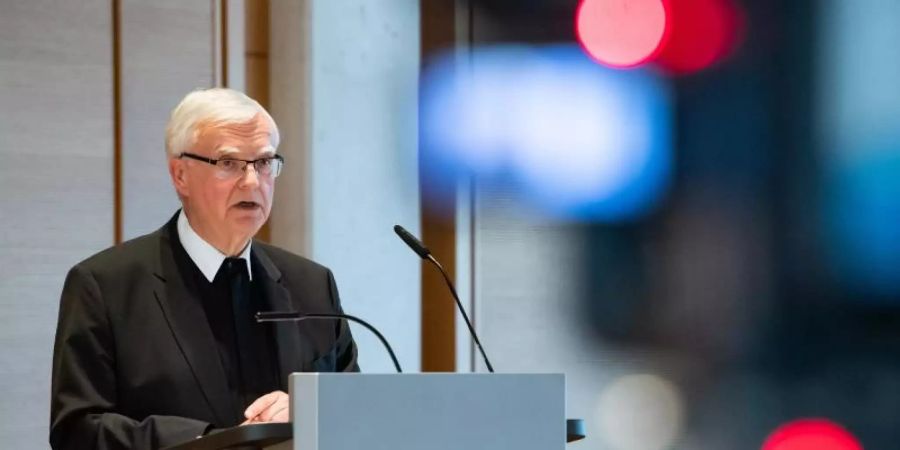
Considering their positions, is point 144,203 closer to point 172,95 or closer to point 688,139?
point 172,95

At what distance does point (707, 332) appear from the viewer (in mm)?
4250

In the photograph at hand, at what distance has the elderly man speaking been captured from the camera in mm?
2436

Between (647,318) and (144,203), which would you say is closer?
(144,203)

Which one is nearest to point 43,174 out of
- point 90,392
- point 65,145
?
point 65,145

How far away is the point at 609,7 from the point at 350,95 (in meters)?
0.92

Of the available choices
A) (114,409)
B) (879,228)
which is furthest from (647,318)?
(114,409)

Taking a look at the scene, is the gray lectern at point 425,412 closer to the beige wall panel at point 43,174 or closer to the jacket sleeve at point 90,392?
the jacket sleeve at point 90,392

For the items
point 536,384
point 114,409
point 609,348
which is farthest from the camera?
point 609,348

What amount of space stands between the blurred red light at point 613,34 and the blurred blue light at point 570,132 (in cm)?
4

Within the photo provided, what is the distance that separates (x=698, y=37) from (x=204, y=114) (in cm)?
225

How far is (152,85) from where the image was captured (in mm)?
3676

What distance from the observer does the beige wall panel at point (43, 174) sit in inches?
136

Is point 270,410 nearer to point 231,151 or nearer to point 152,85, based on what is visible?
point 231,151

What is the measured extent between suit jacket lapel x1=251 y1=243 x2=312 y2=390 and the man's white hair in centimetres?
24
